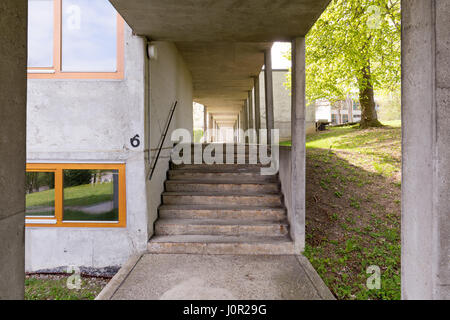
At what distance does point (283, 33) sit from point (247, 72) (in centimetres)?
505

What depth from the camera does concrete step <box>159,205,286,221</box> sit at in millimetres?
5137

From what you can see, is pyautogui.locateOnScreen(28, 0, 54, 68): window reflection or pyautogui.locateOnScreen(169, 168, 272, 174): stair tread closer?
pyautogui.locateOnScreen(28, 0, 54, 68): window reflection

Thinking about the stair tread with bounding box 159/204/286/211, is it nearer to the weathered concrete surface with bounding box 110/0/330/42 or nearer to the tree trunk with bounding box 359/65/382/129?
the weathered concrete surface with bounding box 110/0/330/42

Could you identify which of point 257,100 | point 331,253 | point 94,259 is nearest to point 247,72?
point 257,100

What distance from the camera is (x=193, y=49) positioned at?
7.29 metres

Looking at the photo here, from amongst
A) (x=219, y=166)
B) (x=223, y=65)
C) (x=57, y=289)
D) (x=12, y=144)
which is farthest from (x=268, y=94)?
(x=12, y=144)

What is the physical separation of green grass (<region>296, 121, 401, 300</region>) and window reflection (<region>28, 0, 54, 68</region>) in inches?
220

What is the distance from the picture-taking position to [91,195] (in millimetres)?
4809

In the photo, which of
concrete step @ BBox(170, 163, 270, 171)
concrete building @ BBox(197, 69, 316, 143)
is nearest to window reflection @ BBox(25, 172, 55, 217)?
concrete step @ BBox(170, 163, 270, 171)

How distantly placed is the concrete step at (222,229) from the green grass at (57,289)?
1.32 metres

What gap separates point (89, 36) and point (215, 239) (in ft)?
13.5

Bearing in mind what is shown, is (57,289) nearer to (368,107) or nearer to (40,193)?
(40,193)

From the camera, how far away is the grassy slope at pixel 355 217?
402 centimetres
